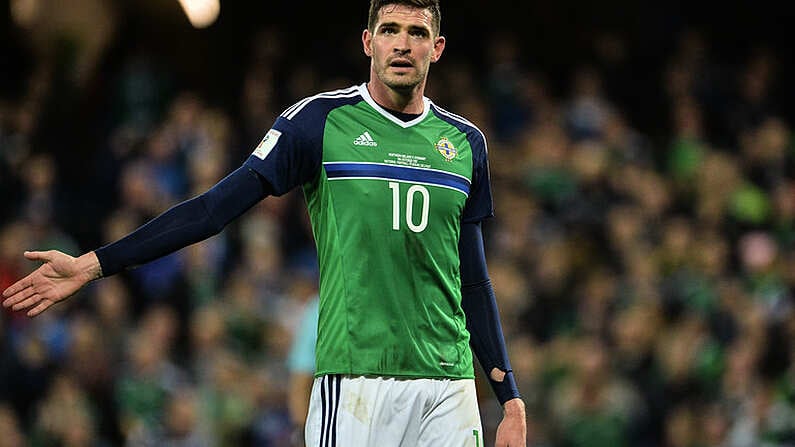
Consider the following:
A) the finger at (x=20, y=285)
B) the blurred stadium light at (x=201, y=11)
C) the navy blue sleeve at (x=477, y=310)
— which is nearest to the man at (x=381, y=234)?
the navy blue sleeve at (x=477, y=310)

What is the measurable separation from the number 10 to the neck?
0.32m

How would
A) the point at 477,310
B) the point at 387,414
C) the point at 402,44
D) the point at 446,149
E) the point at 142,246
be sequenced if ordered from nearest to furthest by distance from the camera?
the point at 142,246
the point at 387,414
the point at 402,44
the point at 446,149
the point at 477,310

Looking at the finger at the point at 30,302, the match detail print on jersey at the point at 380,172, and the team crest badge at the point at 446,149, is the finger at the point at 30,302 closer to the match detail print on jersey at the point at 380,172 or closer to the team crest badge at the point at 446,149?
the match detail print on jersey at the point at 380,172

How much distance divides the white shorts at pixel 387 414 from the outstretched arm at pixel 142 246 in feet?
2.14

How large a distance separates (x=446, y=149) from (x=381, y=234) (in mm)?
430

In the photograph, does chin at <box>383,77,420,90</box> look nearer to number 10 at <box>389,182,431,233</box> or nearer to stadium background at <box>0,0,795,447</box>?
number 10 at <box>389,182,431,233</box>

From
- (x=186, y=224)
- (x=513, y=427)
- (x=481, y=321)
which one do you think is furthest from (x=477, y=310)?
(x=186, y=224)

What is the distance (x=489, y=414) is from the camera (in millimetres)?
9922

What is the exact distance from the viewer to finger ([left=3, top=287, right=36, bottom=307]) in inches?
168

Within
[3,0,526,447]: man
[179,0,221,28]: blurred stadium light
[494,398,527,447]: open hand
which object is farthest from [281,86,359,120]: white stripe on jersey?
[179,0,221,28]: blurred stadium light

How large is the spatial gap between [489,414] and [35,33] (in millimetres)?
6824

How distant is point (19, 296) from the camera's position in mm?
4285

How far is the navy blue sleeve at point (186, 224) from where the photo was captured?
4.38 metres

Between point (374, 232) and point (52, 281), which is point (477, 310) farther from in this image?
point (52, 281)
